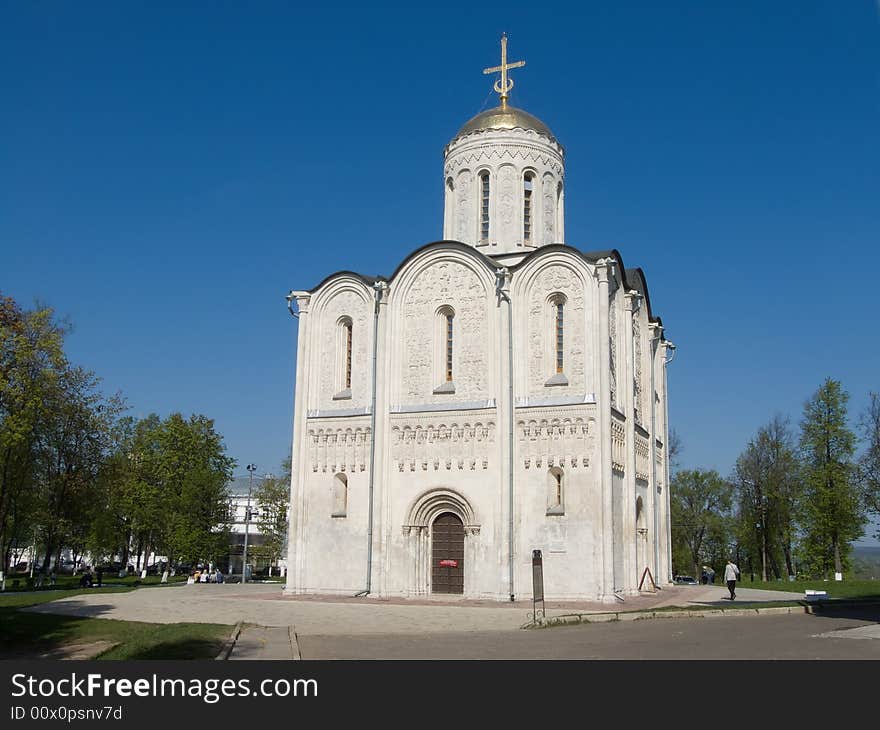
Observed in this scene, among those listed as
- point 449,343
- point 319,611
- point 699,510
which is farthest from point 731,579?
point 699,510

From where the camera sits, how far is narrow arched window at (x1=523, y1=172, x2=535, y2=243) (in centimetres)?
3166

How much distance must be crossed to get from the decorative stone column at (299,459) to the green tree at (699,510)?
34418 mm

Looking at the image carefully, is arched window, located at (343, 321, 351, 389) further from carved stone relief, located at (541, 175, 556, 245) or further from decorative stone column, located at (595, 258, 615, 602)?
decorative stone column, located at (595, 258, 615, 602)

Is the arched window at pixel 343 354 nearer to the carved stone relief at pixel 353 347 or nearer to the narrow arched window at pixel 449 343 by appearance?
the carved stone relief at pixel 353 347

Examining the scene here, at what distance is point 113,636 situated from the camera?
1656cm

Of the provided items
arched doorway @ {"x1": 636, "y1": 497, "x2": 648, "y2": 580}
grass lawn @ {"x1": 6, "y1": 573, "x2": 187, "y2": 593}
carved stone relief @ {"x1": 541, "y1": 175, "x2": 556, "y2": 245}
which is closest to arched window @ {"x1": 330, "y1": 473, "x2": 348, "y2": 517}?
arched doorway @ {"x1": 636, "y1": 497, "x2": 648, "y2": 580}

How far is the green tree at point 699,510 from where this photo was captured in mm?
57250

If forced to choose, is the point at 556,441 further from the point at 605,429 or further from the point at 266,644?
the point at 266,644

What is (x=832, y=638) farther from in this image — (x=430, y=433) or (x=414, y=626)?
(x=430, y=433)

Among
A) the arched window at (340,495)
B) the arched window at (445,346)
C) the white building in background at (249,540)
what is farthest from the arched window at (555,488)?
the white building in background at (249,540)

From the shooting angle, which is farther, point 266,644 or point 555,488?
point 555,488

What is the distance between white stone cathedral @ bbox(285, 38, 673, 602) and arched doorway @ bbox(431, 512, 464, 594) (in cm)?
4

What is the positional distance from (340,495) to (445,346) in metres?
5.96

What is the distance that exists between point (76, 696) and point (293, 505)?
2184cm
